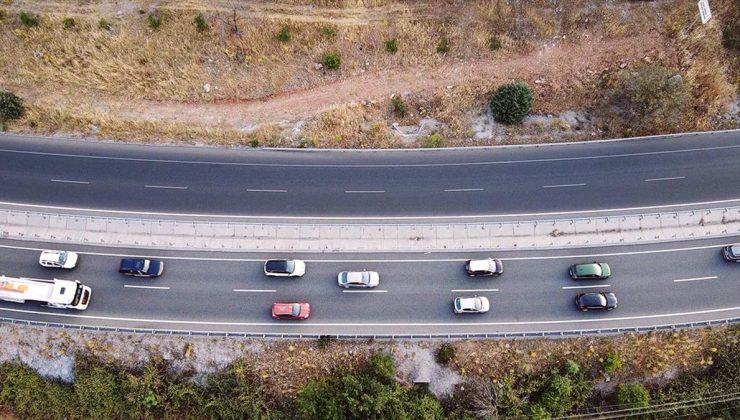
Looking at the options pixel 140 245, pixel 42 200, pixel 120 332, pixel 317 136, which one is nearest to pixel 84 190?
pixel 42 200

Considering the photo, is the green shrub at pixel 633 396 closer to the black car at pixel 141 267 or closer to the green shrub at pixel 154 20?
the black car at pixel 141 267

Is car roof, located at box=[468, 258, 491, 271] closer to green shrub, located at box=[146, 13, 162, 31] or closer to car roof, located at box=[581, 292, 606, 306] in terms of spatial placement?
car roof, located at box=[581, 292, 606, 306]

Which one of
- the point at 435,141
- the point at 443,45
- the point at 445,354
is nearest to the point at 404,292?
the point at 445,354

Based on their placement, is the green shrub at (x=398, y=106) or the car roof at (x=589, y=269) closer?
the car roof at (x=589, y=269)

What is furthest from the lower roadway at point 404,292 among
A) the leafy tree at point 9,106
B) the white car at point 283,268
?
the leafy tree at point 9,106

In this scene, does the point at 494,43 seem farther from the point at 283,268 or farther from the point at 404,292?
the point at 283,268

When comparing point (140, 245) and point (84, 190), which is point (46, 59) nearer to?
point (84, 190)
